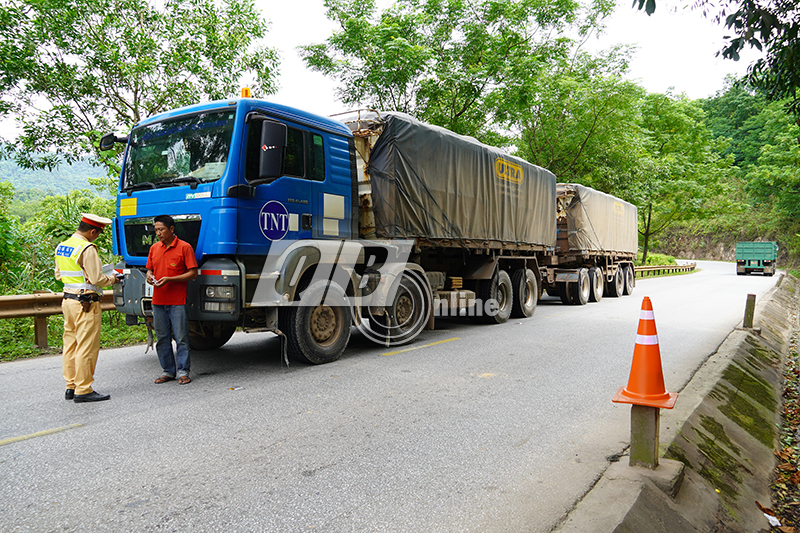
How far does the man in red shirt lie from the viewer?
5445 mm

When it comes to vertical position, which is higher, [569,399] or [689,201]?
[689,201]

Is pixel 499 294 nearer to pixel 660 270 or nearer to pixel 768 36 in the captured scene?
pixel 768 36

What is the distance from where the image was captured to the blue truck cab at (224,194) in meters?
5.71

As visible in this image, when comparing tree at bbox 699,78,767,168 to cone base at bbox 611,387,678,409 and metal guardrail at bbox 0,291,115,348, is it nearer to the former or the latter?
cone base at bbox 611,387,678,409

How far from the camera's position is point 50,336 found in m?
8.25

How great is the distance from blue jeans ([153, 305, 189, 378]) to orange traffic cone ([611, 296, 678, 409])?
14.3ft

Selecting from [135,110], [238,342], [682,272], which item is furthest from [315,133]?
[682,272]

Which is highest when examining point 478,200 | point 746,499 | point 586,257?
point 478,200

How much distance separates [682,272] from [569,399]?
38088mm

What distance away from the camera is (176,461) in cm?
354

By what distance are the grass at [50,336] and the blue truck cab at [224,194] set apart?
6.63 feet

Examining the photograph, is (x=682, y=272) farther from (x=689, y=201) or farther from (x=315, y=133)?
(x=315, y=133)

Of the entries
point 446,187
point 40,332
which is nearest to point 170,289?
point 40,332

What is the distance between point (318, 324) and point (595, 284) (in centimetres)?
1216
